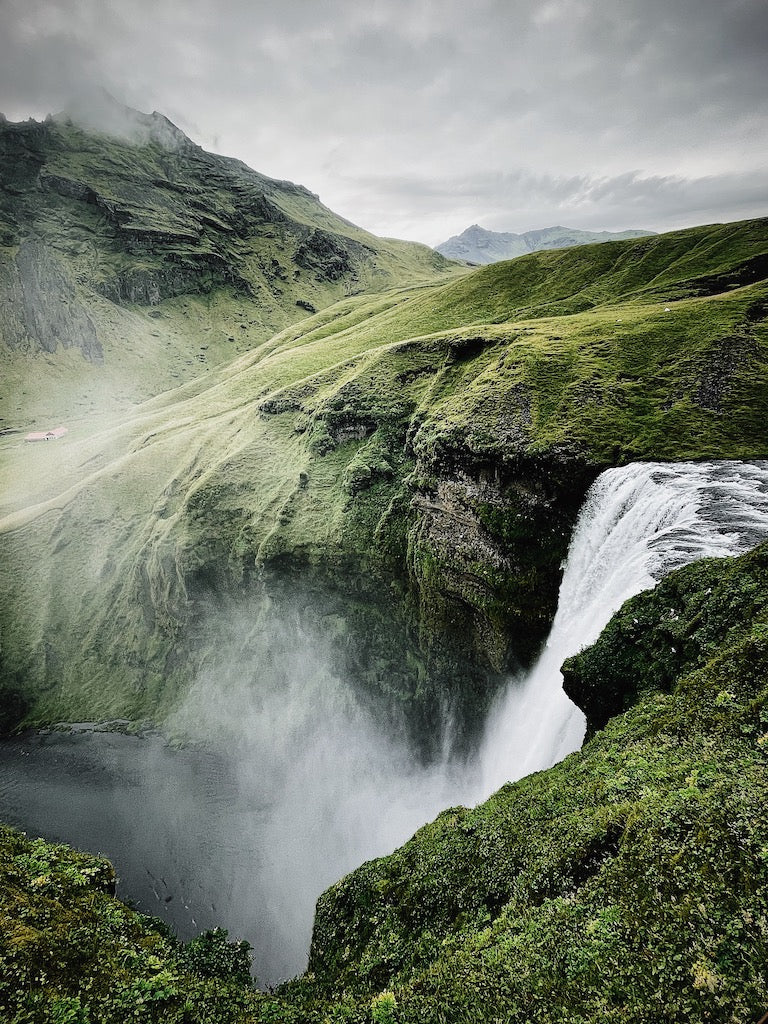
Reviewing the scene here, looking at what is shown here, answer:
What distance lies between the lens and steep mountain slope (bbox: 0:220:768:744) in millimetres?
34562

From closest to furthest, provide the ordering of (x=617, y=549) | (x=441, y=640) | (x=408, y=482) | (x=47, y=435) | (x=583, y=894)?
(x=583, y=894) < (x=617, y=549) < (x=441, y=640) < (x=408, y=482) < (x=47, y=435)

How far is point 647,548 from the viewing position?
883 inches

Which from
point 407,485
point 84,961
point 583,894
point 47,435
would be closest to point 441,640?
point 407,485

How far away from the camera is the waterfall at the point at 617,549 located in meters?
21.3

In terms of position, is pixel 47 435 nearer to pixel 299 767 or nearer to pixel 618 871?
pixel 299 767

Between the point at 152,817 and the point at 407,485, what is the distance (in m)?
41.2

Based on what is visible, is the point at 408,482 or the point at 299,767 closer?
the point at 299,767

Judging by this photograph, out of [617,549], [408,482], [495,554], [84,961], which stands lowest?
[495,554]

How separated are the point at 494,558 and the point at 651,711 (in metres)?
22.3

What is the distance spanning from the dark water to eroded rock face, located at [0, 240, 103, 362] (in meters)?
175

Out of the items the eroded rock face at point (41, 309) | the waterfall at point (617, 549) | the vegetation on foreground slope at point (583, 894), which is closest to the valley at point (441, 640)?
the vegetation on foreground slope at point (583, 894)

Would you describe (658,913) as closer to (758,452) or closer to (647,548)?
(647,548)

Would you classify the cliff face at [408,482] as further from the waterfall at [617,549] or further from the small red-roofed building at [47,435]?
the small red-roofed building at [47,435]

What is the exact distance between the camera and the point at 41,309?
599 feet
